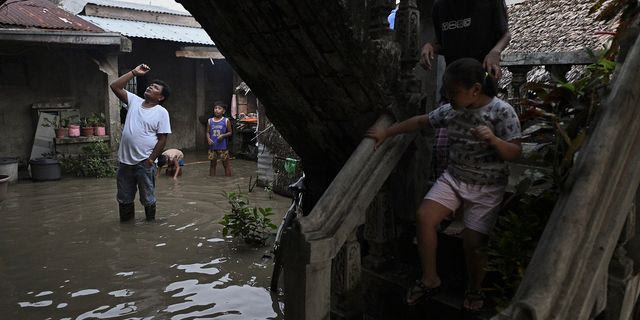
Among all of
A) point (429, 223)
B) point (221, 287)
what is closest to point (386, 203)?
point (429, 223)

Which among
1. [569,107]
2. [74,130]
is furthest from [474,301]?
[74,130]

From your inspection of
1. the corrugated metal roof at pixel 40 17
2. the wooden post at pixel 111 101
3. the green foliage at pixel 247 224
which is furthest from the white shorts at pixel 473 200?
the wooden post at pixel 111 101

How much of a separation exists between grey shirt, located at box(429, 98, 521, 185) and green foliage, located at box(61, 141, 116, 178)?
34.6ft

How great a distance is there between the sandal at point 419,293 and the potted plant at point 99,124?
1119cm

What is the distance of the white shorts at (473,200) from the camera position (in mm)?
2857

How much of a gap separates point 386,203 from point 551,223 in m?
1.30

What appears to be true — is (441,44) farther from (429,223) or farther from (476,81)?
(429,223)

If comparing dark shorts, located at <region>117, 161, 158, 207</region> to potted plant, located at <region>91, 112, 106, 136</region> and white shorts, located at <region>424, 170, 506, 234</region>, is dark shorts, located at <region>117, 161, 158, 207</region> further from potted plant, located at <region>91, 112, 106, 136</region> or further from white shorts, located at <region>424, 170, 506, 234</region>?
potted plant, located at <region>91, 112, 106, 136</region>

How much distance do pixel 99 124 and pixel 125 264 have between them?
308 inches

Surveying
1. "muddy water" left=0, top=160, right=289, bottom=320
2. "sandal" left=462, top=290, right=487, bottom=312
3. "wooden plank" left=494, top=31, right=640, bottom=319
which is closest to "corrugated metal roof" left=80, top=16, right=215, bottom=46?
"muddy water" left=0, top=160, right=289, bottom=320

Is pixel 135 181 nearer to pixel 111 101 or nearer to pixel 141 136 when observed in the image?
pixel 141 136

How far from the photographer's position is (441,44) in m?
3.72

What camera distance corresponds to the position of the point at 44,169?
11094 mm

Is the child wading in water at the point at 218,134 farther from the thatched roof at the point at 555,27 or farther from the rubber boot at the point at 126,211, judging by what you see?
the thatched roof at the point at 555,27
